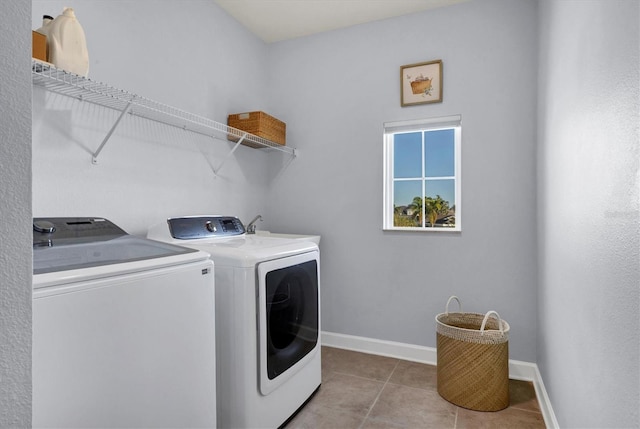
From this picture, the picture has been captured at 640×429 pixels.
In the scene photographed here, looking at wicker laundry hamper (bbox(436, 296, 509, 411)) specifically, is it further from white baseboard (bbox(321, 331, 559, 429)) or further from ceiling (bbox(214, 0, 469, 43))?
ceiling (bbox(214, 0, 469, 43))

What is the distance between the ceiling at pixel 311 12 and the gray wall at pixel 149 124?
0.41ft

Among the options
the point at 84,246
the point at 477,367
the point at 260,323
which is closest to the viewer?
the point at 84,246

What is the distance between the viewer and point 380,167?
9.11 ft

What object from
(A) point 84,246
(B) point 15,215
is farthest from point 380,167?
(B) point 15,215

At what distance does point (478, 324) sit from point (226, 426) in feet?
5.36

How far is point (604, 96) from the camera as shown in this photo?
108 centimetres

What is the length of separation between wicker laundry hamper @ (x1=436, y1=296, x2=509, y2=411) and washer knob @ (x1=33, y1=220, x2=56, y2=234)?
6.62 ft

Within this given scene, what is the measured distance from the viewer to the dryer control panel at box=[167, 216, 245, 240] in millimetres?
1943

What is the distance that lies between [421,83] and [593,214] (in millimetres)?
1760

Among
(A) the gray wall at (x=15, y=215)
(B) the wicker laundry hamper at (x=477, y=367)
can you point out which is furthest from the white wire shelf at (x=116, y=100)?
(B) the wicker laundry hamper at (x=477, y=367)

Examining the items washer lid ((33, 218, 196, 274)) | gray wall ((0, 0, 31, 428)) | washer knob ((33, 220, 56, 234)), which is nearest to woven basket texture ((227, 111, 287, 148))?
washer lid ((33, 218, 196, 274))

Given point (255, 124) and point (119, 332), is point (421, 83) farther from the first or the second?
point (119, 332)

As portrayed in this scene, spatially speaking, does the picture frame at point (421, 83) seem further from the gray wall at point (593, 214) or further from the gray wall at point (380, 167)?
the gray wall at point (593, 214)

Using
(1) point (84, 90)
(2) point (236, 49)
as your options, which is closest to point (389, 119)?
(2) point (236, 49)
